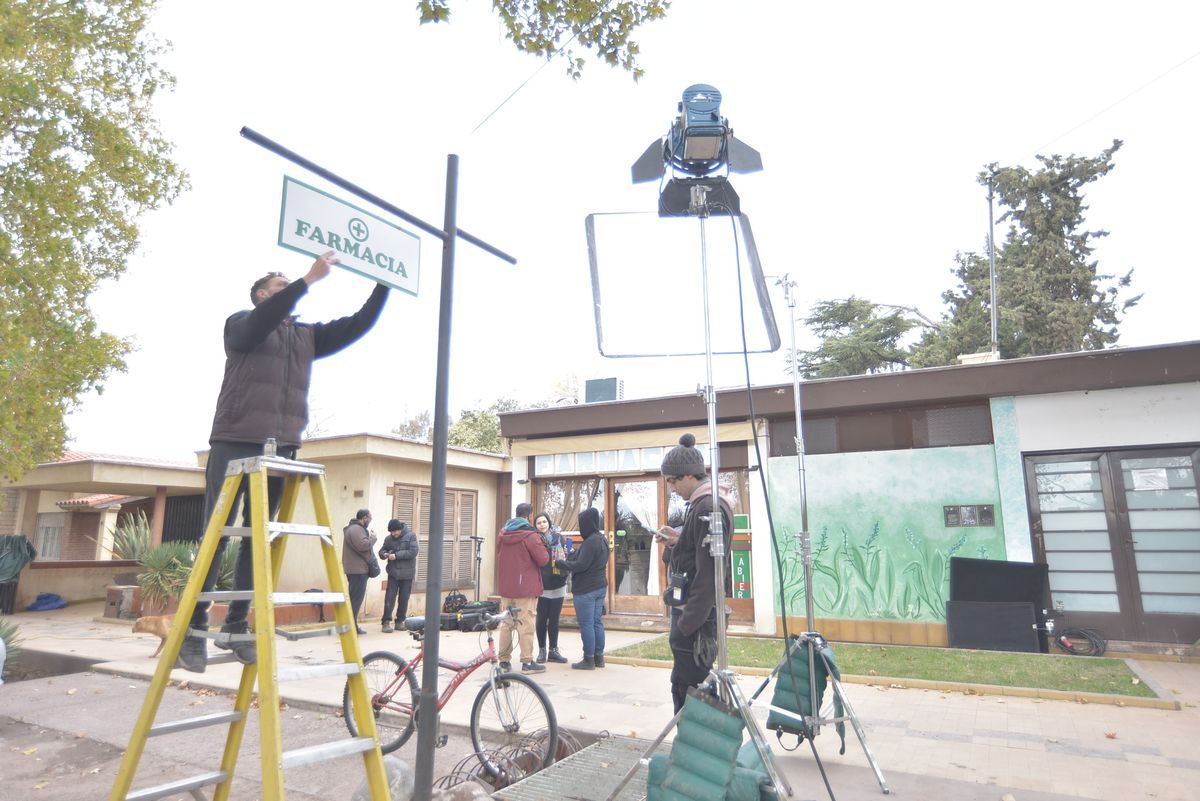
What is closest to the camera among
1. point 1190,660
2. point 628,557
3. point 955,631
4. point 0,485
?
point 1190,660

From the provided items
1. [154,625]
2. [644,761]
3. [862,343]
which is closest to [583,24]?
[644,761]

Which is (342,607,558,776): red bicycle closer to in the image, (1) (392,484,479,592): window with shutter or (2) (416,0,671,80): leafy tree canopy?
(2) (416,0,671,80): leafy tree canopy

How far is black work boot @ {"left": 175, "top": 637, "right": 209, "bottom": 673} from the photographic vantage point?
98.3 inches

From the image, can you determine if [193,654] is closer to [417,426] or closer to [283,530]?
[283,530]

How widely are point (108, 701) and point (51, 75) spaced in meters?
6.79

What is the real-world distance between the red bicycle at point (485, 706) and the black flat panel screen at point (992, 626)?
6.26 metres

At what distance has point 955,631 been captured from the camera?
8.73 metres

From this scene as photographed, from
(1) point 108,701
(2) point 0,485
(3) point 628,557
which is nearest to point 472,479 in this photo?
(3) point 628,557

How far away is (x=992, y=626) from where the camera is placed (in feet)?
27.7

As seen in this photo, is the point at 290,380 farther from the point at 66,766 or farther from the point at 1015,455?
the point at 1015,455

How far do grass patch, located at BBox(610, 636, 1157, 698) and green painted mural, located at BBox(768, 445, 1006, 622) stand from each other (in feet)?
2.46

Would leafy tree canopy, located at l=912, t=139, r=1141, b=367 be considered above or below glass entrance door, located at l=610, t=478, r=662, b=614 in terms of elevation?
above

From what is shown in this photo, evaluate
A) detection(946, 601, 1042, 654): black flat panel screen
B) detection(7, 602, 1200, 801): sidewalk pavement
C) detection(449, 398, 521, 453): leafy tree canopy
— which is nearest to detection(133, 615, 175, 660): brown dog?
detection(7, 602, 1200, 801): sidewalk pavement

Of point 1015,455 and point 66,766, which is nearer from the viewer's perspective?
point 66,766
